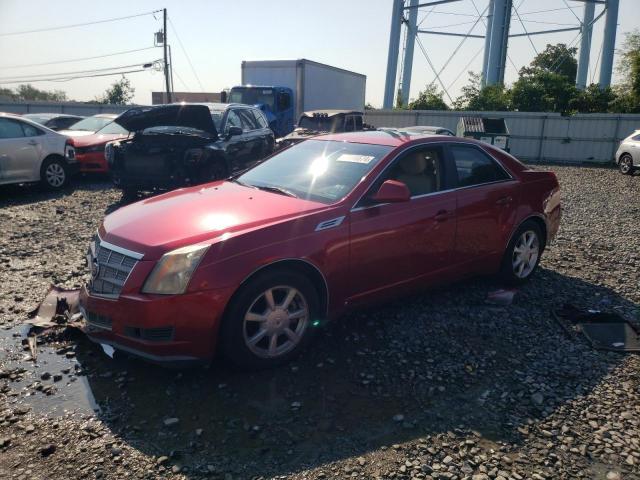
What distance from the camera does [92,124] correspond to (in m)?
14.1

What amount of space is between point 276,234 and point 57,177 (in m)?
8.67

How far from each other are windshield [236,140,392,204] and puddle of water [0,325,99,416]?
6.70 feet

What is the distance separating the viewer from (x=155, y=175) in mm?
8875

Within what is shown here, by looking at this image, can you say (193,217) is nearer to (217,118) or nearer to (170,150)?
(170,150)

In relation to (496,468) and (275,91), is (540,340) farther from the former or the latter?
(275,91)

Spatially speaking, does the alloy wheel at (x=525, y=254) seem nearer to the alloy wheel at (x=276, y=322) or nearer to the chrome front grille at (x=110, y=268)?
the alloy wheel at (x=276, y=322)

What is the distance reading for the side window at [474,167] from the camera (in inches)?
188

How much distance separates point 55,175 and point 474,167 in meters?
8.77

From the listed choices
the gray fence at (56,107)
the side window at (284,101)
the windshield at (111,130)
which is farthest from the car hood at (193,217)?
the gray fence at (56,107)

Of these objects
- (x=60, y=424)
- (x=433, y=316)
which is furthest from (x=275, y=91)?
(x=60, y=424)

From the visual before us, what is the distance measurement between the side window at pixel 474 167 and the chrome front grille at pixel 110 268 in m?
2.94

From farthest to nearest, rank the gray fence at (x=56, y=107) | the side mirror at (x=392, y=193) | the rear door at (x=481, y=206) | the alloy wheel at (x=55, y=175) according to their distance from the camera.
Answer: the gray fence at (x=56, y=107) < the alloy wheel at (x=55, y=175) < the rear door at (x=481, y=206) < the side mirror at (x=392, y=193)

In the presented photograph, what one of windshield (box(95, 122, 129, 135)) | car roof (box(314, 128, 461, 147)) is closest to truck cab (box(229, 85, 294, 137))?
windshield (box(95, 122, 129, 135))

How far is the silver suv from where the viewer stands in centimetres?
1576
